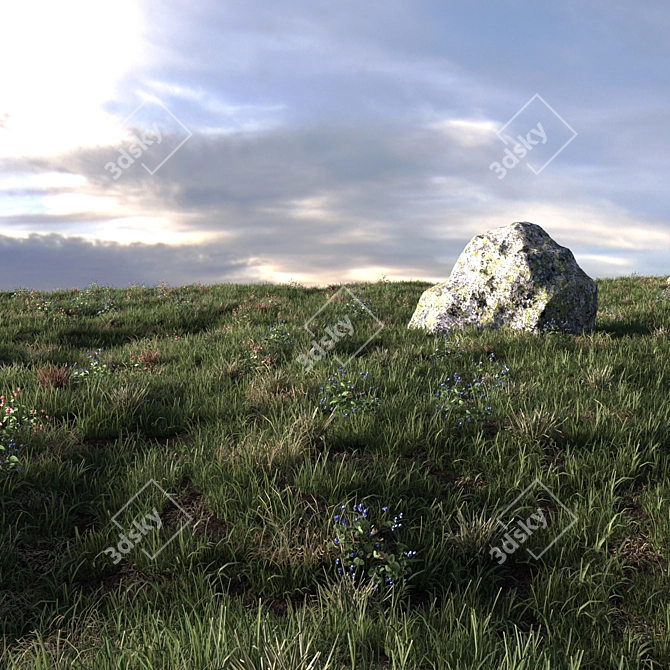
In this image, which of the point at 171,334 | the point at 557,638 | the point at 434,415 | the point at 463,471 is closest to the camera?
the point at 557,638

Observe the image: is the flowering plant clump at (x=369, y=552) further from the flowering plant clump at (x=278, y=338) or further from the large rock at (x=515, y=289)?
the large rock at (x=515, y=289)

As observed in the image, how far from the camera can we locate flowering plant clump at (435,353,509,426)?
5160mm

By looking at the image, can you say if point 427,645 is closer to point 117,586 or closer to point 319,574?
point 319,574

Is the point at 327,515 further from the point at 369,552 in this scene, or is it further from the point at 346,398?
the point at 346,398

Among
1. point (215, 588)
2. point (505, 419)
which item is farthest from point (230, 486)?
point (505, 419)

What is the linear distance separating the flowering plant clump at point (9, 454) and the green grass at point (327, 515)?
0.11 metres

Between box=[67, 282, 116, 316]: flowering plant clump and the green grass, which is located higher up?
box=[67, 282, 116, 316]: flowering plant clump

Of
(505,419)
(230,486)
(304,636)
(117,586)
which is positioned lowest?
(117,586)

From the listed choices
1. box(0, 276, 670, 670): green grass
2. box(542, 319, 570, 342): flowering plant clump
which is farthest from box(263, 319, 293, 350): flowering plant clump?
box(542, 319, 570, 342): flowering plant clump

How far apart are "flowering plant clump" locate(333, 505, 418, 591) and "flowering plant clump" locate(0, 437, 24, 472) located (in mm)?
2694

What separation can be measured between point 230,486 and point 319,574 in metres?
1.08

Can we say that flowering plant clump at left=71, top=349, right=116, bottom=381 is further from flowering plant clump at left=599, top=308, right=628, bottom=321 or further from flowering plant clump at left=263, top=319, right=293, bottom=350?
flowering plant clump at left=599, top=308, right=628, bottom=321

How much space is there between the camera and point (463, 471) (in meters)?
4.34

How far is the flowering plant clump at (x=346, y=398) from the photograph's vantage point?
17.2ft
